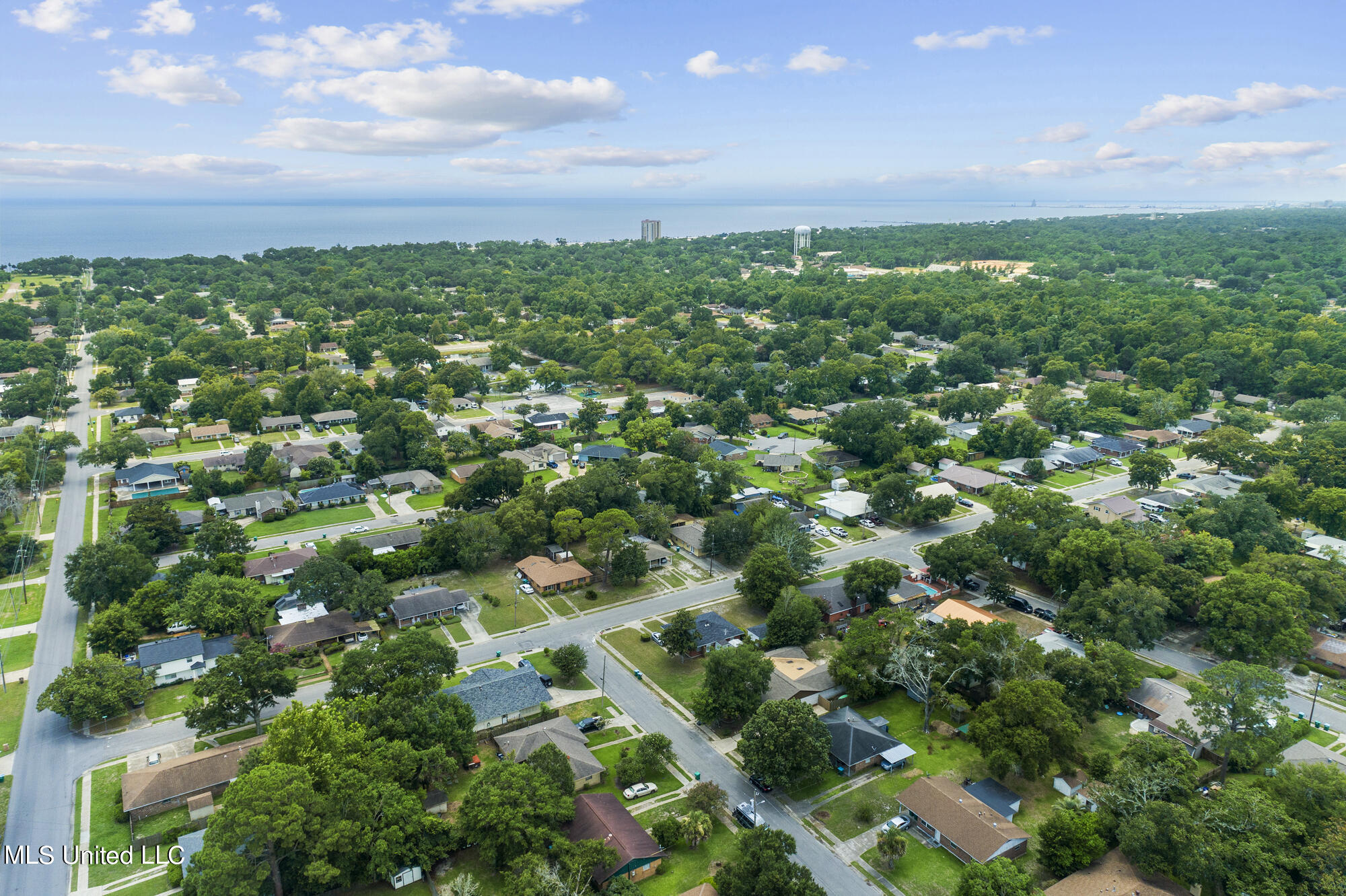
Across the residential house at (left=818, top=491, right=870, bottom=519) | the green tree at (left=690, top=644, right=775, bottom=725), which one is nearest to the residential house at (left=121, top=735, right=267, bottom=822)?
the green tree at (left=690, top=644, right=775, bottom=725)

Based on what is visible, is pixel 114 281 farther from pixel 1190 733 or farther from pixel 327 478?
pixel 1190 733

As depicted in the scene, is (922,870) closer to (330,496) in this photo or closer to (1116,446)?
(330,496)

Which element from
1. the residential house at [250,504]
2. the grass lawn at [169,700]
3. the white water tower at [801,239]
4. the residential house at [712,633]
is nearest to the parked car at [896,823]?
the residential house at [712,633]

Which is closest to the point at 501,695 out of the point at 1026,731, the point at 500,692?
the point at 500,692

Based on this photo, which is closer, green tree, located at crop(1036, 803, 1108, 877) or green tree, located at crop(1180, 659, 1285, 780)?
green tree, located at crop(1036, 803, 1108, 877)

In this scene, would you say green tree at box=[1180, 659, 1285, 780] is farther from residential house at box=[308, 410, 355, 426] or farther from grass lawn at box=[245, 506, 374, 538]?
residential house at box=[308, 410, 355, 426]

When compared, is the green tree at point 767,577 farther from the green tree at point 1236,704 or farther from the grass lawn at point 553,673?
the green tree at point 1236,704
